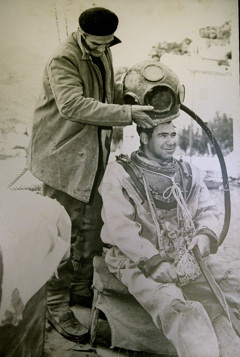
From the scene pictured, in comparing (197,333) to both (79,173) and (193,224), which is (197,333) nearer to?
(193,224)

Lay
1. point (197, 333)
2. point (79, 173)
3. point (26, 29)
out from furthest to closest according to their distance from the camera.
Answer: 1. point (26, 29)
2. point (79, 173)
3. point (197, 333)

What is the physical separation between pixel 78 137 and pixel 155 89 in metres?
0.59

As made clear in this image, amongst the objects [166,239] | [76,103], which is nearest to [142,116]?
[76,103]

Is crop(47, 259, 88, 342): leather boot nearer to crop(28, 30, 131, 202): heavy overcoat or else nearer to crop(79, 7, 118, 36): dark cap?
crop(28, 30, 131, 202): heavy overcoat

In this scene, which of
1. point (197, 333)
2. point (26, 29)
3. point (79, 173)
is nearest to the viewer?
point (197, 333)

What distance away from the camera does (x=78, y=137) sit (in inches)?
114

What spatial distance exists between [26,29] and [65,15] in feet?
0.92

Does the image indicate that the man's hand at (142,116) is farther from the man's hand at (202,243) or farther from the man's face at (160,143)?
the man's hand at (202,243)

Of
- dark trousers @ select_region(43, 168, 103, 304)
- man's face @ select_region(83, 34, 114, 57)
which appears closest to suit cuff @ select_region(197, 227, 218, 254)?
dark trousers @ select_region(43, 168, 103, 304)

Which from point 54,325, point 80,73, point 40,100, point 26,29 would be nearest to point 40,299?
point 54,325

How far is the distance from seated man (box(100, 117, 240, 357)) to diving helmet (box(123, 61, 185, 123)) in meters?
0.09

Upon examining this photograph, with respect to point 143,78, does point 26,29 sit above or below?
above

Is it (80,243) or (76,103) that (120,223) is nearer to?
(80,243)

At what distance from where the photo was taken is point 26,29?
10.1 feet
